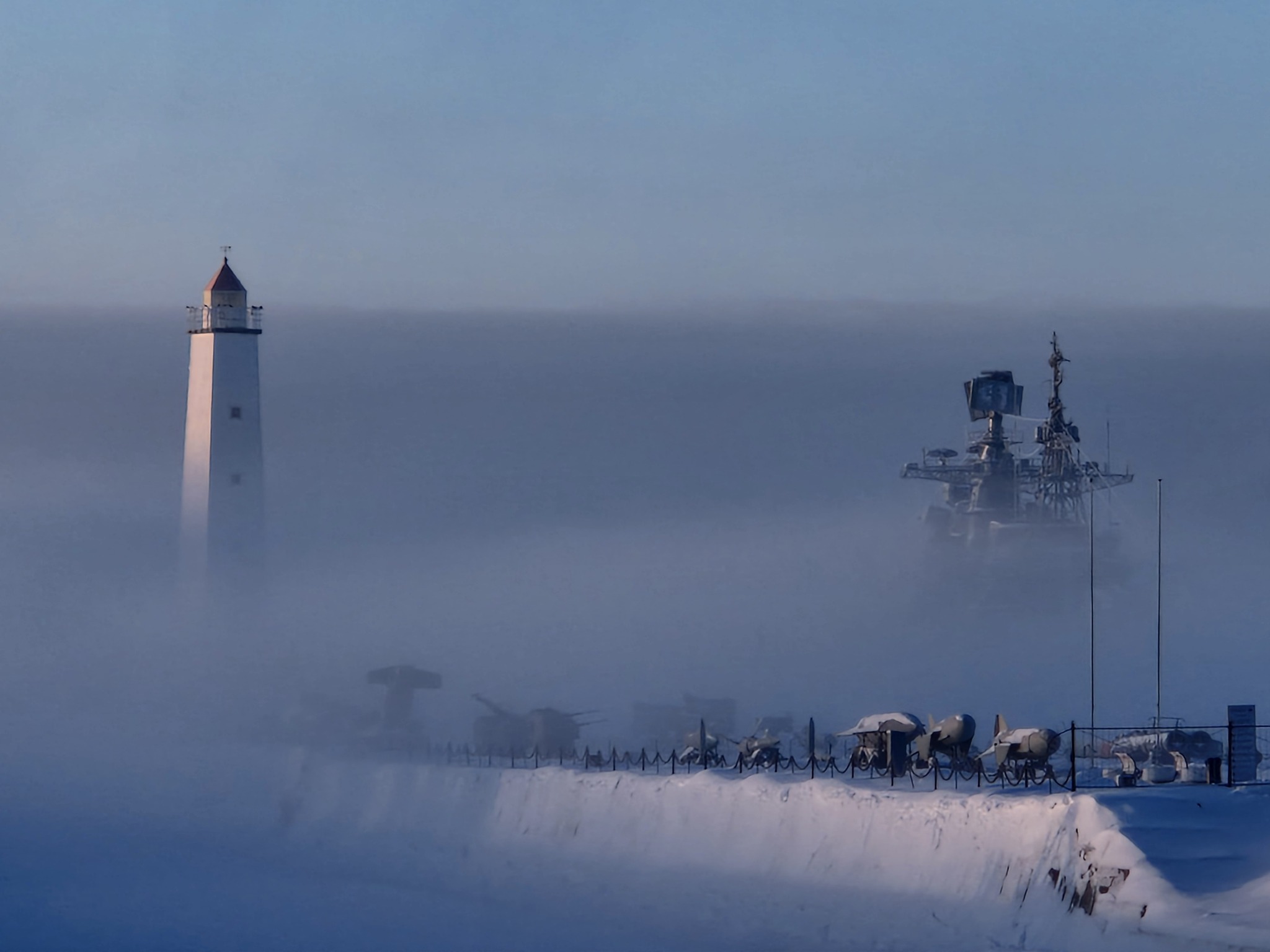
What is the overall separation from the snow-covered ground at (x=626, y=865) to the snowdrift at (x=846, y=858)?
0.22 feet

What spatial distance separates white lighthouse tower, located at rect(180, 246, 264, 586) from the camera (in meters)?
74.5

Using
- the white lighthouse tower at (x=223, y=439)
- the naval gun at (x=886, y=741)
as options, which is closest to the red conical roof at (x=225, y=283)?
the white lighthouse tower at (x=223, y=439)

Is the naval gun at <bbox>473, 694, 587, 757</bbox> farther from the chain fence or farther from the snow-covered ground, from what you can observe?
the snow-covered ground

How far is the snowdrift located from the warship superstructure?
41544 mm

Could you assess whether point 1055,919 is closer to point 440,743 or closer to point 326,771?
point 326,771

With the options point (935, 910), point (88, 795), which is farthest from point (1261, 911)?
point (88, 795)

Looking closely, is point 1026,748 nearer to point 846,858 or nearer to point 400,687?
point 846,858

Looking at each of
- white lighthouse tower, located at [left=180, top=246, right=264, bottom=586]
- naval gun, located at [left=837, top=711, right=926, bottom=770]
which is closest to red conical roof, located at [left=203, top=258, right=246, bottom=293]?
white lighthouse tower, located at [left=180, top=246, right=264, bottom=586]

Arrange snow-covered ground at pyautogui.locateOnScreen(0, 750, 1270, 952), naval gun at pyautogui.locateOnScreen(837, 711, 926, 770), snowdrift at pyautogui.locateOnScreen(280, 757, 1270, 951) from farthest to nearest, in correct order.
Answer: naval gun at pyautogui.locateOnScreen(837, 711, 926, 770)
snow-covered ground at pyautogui.locateOnScreen(0, 750, 1270, 952)
snowdrift at pyautogui.locateOnScreen(280, 757, 1270, 951)

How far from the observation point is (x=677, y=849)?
51.4 meters

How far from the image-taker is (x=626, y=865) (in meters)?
52.2

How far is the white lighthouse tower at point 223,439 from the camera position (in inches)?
2933

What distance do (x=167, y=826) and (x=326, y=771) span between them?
6.42 meters

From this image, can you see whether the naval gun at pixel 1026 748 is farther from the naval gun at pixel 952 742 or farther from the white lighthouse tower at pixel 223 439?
the white lighthouse tower at pixel 223 439
